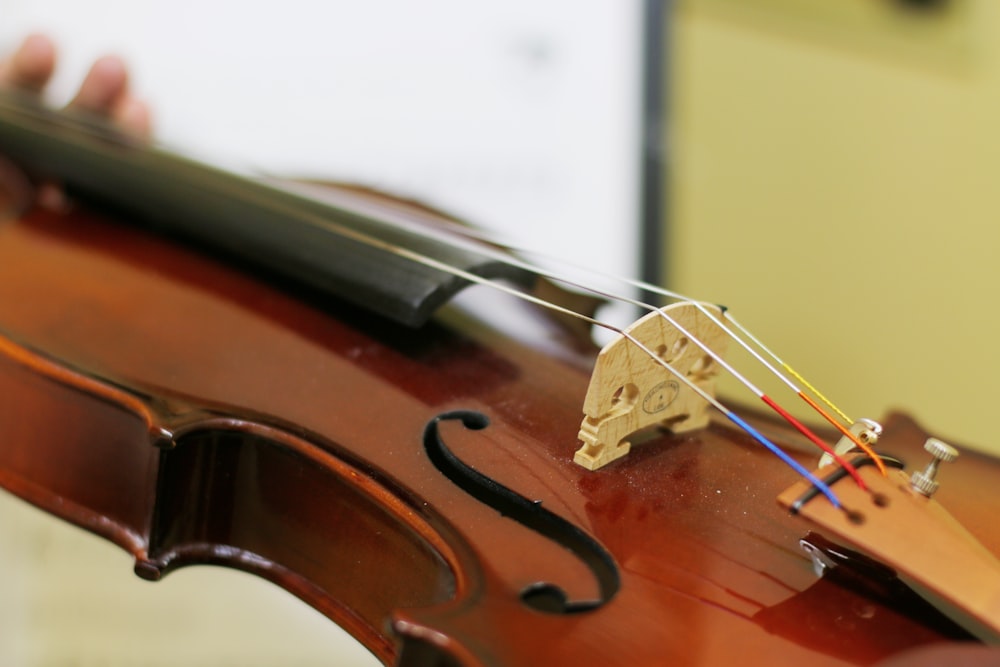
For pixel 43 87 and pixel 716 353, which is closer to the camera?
pixel 716 353

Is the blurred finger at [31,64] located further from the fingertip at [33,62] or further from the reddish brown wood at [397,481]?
the reddish brown wood at [397,481]

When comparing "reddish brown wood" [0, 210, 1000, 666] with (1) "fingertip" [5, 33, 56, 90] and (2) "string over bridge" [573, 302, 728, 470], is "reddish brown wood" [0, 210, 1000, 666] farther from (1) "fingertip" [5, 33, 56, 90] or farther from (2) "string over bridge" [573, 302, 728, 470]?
(1) "fingertip" [5, 33, 56, 90]

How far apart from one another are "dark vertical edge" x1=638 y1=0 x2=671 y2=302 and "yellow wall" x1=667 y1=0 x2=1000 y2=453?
0.05 meters

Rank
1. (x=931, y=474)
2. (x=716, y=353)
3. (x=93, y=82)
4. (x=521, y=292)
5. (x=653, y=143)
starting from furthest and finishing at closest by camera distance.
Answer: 1. (x=653, y=143)
2. (x=93, y=82)
3. (x=521, y=292)
4. (x=716, y=353)
5. (x=931, y=474)

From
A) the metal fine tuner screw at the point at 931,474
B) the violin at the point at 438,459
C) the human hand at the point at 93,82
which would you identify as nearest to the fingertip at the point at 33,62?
the human hand at the point at 93,82

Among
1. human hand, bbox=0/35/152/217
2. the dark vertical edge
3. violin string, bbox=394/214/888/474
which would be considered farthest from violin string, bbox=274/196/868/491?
the dark vertical edge

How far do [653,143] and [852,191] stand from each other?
367 millimetres

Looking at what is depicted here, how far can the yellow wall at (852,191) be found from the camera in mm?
1375

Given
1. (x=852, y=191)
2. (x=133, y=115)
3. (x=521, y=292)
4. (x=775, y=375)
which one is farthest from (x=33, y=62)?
(x=852, y=191)

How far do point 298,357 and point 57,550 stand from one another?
65 cm

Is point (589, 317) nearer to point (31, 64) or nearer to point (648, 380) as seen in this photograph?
point (648, 380)

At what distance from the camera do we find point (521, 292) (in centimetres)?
72

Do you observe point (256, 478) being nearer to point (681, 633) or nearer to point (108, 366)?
point (108, 366)

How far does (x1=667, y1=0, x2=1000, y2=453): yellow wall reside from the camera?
54.1 inches
